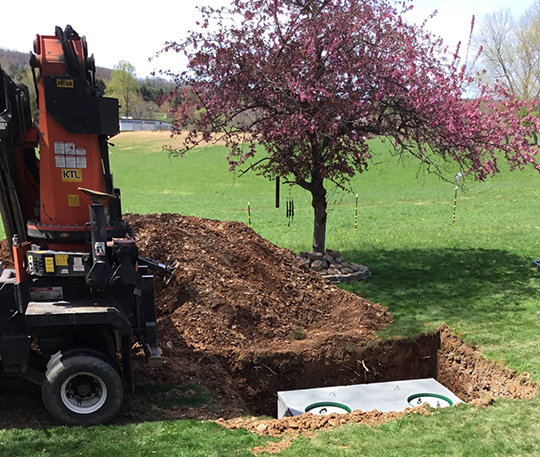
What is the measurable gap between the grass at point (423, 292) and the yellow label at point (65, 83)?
3579mm

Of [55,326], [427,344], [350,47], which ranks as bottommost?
[427,344]

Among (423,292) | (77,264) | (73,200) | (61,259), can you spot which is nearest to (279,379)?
(77,264)

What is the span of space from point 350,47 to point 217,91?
9.71ft

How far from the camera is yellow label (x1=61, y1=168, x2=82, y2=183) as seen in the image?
18.0ft

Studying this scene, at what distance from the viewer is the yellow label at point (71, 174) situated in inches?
216

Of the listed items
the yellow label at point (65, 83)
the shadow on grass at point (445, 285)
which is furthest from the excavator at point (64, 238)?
the shadow on grass at point (445, 285)

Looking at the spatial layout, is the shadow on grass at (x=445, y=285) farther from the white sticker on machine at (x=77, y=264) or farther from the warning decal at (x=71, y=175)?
the warning decal at (x=71, y=175)

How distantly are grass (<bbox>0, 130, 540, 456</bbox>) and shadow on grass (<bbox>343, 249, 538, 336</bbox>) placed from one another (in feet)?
0.08

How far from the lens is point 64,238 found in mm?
5574

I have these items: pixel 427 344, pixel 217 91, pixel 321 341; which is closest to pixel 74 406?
pixel 321 341

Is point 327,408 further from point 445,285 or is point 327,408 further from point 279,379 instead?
point 445,285

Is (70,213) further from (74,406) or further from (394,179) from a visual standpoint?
(394,179)

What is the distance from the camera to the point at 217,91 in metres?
11.2

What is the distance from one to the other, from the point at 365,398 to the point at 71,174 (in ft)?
15.8
